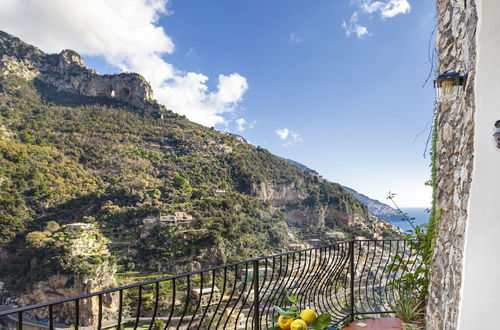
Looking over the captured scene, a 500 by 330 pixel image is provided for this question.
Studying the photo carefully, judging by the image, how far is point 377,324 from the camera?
98.0 inches

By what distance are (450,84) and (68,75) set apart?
171 ft

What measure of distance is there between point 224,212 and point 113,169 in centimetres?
1604

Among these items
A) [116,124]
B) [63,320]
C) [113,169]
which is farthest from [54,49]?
[63,320]

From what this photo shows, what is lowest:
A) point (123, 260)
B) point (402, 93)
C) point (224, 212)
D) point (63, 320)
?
point (63, 320)

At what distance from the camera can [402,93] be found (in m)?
7.40

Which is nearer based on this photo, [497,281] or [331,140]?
[497,281]

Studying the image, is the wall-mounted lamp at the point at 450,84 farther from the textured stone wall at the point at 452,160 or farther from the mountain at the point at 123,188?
the mountain at the point at 123,188

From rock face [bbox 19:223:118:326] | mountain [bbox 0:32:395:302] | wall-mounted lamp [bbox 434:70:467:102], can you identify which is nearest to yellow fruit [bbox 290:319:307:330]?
wall-mounted lamp [bbox 434:70:467:102]

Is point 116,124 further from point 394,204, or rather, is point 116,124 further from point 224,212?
point 394,204

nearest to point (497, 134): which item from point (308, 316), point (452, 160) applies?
point (452, 160)

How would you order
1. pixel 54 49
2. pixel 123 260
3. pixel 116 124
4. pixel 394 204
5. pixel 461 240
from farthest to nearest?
pixel 54 49, pixel 116 124, pixel 123 260, pixel 394 204, pixel 461 240

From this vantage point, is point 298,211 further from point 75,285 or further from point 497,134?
point 497,134

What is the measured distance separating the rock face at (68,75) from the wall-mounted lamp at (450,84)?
159ft

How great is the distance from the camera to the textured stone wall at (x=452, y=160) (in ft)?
4.83
